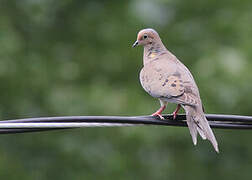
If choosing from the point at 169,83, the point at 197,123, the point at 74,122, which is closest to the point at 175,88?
the point at 169,83

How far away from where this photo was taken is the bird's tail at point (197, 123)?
5.36 metres

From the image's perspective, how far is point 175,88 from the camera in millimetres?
5750

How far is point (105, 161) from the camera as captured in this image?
9750mm

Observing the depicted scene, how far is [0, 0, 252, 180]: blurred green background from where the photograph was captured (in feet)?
30.0

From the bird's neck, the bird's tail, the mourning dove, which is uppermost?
the bird's neck

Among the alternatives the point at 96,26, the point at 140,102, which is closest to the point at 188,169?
the point at 140,102

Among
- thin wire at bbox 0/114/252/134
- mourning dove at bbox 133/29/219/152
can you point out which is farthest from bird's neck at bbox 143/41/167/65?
thin wire at bbox 0/114/252/134

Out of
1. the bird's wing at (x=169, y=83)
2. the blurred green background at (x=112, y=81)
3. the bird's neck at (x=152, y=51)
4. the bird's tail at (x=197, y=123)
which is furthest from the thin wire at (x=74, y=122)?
the blurred green background at (x=112, y=81)

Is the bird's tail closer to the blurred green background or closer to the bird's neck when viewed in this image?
the bird's neck

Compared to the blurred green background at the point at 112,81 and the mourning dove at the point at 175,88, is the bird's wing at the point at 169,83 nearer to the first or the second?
the mourning dove at the point at 175,88

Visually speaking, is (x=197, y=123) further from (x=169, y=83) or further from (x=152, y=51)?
(x=152, y=51)

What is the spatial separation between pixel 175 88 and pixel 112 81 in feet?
13.8

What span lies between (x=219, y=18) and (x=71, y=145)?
2678 millimetres

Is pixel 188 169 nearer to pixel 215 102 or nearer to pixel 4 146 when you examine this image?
pixel 215 102
